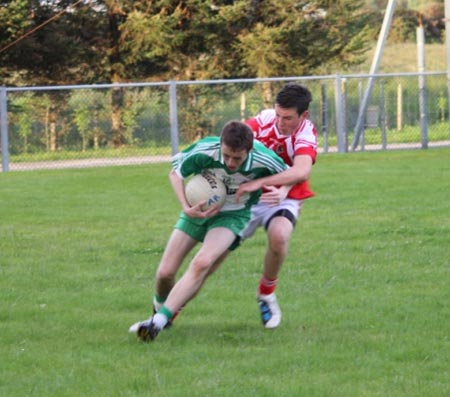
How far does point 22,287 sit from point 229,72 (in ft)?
95.4

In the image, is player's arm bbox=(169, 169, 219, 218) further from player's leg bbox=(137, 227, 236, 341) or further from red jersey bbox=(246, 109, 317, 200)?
red jersey bbox=(246, 109, 317, 200)

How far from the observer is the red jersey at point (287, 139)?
7.77m

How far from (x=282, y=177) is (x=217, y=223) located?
1.69 feet

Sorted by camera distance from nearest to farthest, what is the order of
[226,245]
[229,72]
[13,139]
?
[226,245] → [13,139] → [229,72]

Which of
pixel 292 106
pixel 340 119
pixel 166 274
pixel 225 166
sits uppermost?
pixel 292 106

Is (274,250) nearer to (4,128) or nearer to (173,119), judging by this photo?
(4,128)

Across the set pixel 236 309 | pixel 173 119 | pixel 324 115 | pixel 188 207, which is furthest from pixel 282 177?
pixel 324 115

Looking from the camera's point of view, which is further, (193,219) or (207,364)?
(193,219)

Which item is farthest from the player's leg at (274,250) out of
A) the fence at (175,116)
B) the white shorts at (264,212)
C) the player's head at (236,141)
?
the fence at (175,116)

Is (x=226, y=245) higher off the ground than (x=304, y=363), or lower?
higher

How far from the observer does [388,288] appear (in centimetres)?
915

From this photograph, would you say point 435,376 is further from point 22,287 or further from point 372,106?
point 372,106

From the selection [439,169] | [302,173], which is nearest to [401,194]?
[439,169]

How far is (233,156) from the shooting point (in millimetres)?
6961
